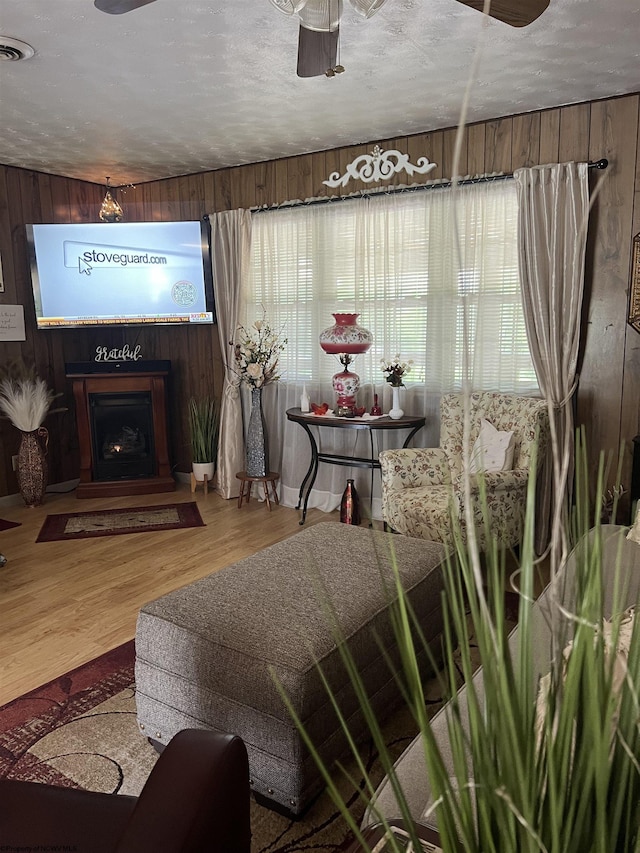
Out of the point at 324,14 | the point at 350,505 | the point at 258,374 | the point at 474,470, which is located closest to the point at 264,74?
the point at 324,14

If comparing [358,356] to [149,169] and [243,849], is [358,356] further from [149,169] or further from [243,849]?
[243,849]

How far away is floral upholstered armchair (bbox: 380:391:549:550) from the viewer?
3.34m

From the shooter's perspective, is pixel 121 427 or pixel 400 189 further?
pixel 121 427

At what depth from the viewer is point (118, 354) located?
5559 millimetres

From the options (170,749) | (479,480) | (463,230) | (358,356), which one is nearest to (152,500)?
(358,356)

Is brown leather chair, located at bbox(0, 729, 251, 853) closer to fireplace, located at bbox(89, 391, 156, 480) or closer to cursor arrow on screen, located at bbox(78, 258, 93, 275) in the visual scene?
fireplace, located at bbox(89, 391, 156, 480)

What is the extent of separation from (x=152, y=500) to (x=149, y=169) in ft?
8.55

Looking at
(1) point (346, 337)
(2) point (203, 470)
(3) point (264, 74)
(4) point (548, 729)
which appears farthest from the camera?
(2) point (203, 470)

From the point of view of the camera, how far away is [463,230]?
4.03 metres

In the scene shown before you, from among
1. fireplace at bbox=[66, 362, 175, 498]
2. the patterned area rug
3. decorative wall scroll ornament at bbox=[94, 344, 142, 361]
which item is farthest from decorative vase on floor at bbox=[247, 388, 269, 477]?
the patterned area rug

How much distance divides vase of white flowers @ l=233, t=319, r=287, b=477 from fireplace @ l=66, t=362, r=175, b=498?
0.91 m

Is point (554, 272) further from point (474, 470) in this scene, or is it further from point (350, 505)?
point (350, 505)

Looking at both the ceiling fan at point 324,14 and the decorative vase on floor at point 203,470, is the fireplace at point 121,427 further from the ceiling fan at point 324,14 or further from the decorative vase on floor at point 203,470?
the ceiling fan at point 324,14

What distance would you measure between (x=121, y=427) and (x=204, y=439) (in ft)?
2.42
